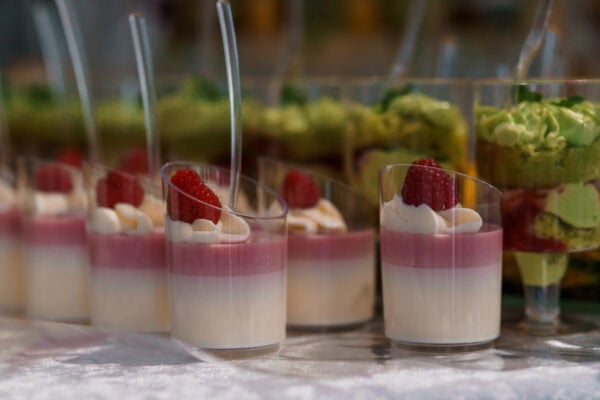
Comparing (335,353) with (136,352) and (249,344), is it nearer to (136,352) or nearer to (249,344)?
(249,344)

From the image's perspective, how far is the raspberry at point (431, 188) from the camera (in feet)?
3.61

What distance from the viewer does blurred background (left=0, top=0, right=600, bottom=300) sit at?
1.36m

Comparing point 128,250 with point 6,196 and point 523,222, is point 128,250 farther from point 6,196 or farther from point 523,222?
point 523,222

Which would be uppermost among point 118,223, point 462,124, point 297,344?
point 462,124

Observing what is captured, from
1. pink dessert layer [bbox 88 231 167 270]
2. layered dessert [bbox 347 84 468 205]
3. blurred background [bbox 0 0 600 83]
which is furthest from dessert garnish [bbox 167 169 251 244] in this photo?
blurred background [bbox 0 0 600 83]

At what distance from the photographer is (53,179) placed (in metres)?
1.44

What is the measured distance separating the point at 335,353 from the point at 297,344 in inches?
3.0

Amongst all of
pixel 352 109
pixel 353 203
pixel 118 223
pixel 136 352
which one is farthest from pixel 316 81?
pixel 136 352

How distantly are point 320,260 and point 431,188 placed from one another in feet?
0.83

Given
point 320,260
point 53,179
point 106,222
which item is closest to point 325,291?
point 320,260

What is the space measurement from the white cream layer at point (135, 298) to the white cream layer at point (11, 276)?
0.94ft

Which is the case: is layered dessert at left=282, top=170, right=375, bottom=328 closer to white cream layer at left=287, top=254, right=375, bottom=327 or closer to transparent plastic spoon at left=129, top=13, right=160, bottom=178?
white cream layer at left=287, top=254, right=375, bottom=327

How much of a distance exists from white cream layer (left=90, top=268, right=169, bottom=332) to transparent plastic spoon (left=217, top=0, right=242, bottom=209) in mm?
182

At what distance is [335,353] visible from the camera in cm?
118
